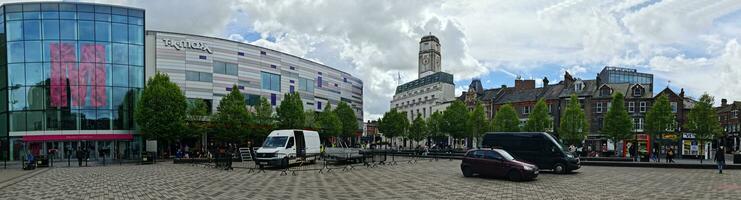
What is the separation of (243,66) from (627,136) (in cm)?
4288

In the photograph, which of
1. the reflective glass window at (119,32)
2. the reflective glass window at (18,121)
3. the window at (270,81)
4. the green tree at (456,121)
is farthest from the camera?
the green tree at (456,121)

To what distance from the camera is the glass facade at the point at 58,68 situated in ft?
151

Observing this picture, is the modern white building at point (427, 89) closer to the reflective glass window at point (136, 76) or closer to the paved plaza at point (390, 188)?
the reflective glass window at point (136, 76)

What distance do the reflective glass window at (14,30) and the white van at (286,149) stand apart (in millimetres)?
30398

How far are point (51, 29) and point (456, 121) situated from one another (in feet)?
156

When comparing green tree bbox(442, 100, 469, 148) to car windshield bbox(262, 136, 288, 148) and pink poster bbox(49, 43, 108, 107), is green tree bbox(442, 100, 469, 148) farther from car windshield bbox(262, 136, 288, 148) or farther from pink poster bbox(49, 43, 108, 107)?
pink poster bbox(49, 43, 108, 107)

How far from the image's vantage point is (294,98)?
56.0 metres

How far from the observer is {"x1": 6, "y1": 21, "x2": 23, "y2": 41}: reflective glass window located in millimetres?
46094

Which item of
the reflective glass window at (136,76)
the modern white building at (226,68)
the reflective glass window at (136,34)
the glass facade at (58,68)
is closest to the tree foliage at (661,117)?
the modern white building at (226,68)

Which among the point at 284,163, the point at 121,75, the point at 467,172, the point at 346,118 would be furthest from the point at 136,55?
the point at 467,172

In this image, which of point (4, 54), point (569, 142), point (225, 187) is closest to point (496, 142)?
point (225, 187)

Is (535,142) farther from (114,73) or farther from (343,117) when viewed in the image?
(343,117)

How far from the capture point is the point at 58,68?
4609 centimetres

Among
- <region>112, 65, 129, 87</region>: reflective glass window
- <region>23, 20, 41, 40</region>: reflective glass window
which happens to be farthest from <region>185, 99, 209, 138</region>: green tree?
<region>23, 20, 41, 40</region>: reflective glass window
